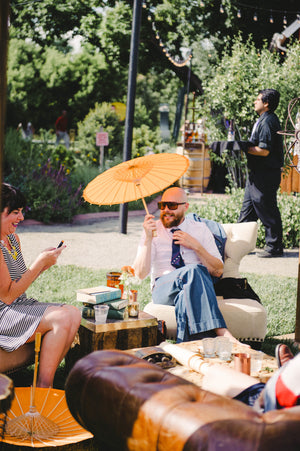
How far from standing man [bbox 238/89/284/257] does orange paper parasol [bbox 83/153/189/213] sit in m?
3.15

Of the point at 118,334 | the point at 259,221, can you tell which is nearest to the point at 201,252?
the point at 118,334

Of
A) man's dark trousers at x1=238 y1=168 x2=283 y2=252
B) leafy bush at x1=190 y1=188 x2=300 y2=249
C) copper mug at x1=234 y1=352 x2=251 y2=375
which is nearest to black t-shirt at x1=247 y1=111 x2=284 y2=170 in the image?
man's dark trousers at x1=238 y1=168 x2=283 y2=252

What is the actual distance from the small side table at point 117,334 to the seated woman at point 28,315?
0.11m

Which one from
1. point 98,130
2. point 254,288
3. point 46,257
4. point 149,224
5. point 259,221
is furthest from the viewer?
point 98,130

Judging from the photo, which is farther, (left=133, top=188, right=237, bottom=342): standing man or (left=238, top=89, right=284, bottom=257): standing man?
(left=238, top=89, right=284, bottom=257): standing man

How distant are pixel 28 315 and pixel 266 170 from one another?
4702 millimetres

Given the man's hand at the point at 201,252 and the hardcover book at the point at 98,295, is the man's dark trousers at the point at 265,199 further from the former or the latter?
the hardcover book at the point at 98,295

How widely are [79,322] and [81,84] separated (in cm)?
2782

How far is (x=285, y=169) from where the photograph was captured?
897cm

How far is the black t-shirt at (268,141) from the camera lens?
6.72 m

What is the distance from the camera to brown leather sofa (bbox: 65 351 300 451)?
1.36 m

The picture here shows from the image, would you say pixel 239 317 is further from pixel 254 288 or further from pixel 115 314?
pixel 254 288

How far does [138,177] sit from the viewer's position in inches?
155

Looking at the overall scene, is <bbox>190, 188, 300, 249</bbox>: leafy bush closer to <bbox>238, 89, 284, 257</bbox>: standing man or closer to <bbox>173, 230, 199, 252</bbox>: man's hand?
<bbox>238, 89, 284, 257</bbox>: standing man
